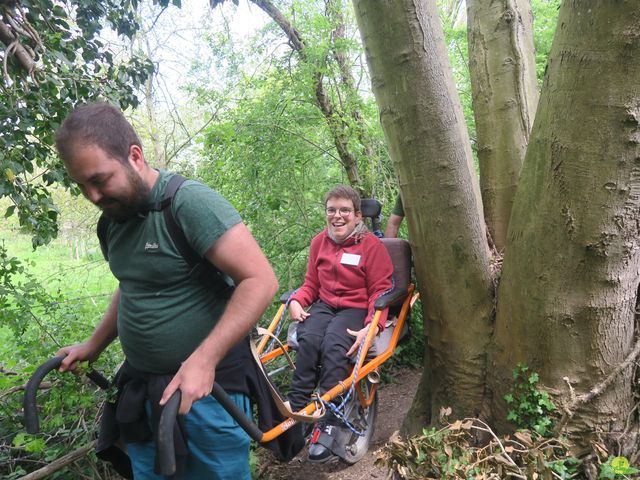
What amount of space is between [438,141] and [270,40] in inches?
199

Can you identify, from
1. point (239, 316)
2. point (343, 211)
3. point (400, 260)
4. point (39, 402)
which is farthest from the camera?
point (343, 211)

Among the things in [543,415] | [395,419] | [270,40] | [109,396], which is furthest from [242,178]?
[543,415]

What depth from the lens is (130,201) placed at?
173 centimetres

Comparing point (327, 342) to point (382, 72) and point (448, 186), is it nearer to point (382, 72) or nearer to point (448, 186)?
point (448, 186)

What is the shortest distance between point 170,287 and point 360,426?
7.16ft

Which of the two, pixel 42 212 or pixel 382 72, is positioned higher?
pixel 382 72

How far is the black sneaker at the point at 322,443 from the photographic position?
3.17m

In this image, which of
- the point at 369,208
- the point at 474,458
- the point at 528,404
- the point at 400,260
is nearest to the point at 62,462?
the point at 474,458

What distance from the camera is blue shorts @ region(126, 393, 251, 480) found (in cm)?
184

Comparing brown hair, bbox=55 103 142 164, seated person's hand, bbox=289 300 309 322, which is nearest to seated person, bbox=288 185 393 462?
seated person's hand, bbox=289 300 309 322

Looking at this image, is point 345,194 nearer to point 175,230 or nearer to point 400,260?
point 400,260

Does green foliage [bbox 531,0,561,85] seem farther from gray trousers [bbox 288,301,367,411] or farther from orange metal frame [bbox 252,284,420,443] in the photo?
gray trousers [bbox 288,301,367,411]

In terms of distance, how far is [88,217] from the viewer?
25.3ft

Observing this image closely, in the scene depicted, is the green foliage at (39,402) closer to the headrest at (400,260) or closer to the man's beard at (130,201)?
the man's beard at (130,201)
